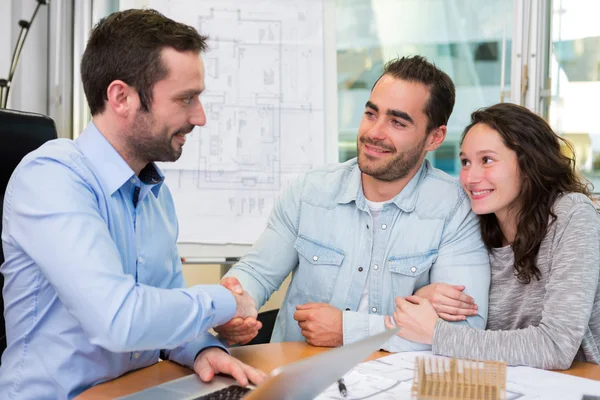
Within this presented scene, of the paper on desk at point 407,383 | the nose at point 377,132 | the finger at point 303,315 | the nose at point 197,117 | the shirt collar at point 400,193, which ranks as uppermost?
the nose at point 377,132

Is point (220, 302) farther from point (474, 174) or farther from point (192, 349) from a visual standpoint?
point (474, 174)

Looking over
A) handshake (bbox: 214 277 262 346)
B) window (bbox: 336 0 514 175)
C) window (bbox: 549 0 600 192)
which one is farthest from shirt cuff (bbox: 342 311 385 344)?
Result: window (bbox: 549 0 600 192)

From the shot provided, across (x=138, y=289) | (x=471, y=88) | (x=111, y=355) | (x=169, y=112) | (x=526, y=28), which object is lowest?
(x=111, y=355)

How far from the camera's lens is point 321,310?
1.59 metres

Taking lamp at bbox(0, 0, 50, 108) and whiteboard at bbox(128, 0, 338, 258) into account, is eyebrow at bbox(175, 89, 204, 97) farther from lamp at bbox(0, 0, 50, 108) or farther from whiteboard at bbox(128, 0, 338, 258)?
lamp at bbox(0, 0, 50, 108)

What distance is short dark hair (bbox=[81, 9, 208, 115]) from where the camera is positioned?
129cm

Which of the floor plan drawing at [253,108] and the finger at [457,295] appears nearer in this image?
the finger at [457,295]

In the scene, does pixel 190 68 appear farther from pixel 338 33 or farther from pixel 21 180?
Result: pixel 338 33

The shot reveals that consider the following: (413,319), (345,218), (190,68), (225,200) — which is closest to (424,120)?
(345,218)

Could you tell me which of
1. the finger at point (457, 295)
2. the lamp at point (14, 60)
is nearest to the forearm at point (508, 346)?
the finger at point (457, 295)

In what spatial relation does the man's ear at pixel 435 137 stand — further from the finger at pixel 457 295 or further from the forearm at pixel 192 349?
the forearm at pixel 192 349

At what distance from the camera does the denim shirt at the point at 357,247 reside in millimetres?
1760

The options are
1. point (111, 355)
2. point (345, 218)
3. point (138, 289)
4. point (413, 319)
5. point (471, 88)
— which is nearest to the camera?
point (138, 289)

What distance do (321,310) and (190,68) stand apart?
0.66 m
